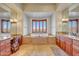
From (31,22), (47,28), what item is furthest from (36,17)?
(47,28)

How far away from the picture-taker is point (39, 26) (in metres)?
7.42

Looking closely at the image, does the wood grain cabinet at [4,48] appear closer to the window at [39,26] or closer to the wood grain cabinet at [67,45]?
the wood grain cabinet at [67,45]

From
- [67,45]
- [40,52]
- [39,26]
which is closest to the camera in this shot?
[67,45]

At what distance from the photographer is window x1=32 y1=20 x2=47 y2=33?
7.41m

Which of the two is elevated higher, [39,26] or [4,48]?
[39,26]

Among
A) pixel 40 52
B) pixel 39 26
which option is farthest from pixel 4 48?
pixel 39 26

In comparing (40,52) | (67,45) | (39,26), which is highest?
(39,26)

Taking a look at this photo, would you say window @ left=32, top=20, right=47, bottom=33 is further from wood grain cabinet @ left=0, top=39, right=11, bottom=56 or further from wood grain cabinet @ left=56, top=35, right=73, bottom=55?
→ wood grain cabinet @ left=0, top=39, right=11, bottom=56

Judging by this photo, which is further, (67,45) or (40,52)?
(40,52)

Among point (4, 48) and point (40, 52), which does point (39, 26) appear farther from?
point (4, 48)

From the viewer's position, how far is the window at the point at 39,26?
7.41 meters

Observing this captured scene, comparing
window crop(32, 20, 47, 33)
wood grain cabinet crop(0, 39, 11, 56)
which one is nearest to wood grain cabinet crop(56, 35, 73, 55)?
wood grain cabinet crop(0, 39, 11, 56)

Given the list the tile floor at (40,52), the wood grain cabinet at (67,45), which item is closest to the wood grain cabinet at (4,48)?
the tile floor at (40,52)

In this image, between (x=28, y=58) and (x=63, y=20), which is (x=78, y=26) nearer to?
(x=63, y=20)
